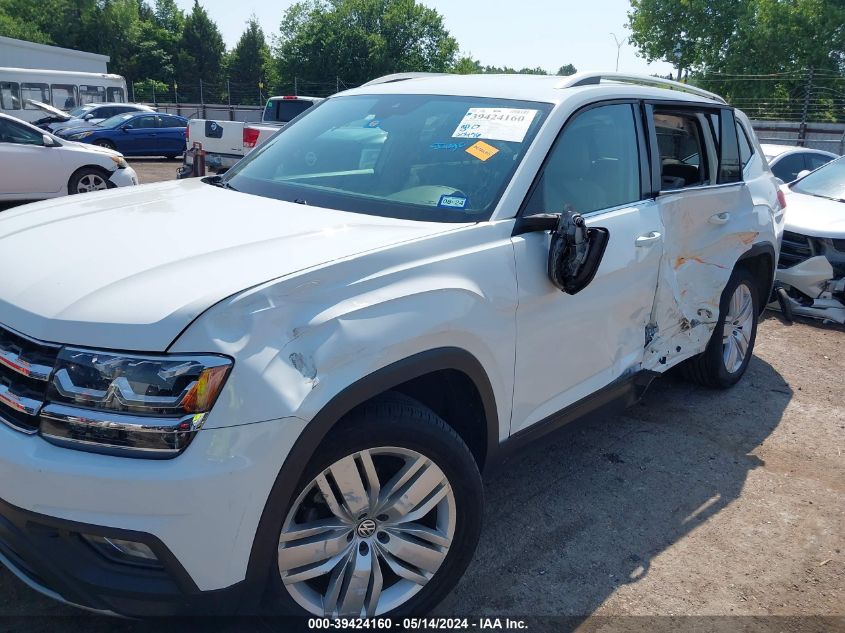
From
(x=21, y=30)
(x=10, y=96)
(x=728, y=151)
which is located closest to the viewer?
(x=728, y=151)

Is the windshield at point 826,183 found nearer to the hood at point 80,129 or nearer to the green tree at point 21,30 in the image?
the hood at point 80,129

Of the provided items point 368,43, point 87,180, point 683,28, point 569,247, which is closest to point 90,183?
point 87,180

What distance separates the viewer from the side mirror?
276cm

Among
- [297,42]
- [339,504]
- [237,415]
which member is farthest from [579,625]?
[297,42]

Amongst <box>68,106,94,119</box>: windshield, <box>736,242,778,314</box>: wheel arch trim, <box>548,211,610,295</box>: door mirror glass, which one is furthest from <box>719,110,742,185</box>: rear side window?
<box>68,106,94,119</box>: windshield

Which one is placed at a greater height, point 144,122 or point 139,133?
point 144,122

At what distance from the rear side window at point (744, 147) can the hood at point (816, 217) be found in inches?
90.7

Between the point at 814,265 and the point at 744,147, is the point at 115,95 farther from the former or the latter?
the point at 744,147

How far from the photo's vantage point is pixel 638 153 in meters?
3.60

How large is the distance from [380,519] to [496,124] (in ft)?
5.61

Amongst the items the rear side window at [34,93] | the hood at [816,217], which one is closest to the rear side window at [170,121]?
the rear side window at [34,93]

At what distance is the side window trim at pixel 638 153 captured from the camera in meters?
2.88

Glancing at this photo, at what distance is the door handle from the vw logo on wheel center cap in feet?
6.02

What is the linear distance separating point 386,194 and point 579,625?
181 cm
